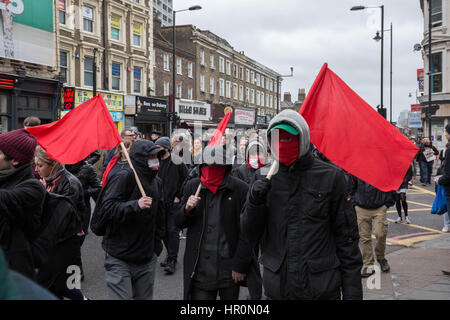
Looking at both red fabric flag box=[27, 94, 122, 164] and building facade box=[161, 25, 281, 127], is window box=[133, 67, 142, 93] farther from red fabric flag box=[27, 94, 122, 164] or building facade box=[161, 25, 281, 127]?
red fabric flag box=[27, 94, 122, 164]

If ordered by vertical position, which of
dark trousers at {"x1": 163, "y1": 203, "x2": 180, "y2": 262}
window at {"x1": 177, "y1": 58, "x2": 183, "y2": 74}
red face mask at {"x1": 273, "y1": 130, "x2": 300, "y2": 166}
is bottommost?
dark trousers at {"x1": 163, "y1": 203, "x2": 180, "y2": 262}

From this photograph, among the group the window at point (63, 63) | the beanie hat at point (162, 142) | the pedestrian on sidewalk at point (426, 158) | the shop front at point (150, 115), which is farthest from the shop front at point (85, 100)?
the pedestrian on sidewalk at point (426, 158)

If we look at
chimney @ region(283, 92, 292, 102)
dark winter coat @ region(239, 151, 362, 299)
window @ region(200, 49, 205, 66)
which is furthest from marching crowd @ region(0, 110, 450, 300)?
chimney @ region(283, 92, 292, 102)

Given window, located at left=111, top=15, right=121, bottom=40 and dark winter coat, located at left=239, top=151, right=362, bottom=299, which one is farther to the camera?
window, located at left=111, top=15, right=121, bottom=40

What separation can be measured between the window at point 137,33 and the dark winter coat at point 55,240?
27.8 metres

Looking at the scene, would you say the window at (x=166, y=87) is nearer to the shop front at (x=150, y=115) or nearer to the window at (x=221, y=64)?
the shop front at (x=150, y=115)

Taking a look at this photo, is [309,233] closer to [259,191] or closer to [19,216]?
[259,191]

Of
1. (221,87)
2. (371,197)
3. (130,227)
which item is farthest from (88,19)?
(130,227)

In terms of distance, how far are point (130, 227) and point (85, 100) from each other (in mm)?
21800

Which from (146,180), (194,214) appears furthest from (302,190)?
(146,180)

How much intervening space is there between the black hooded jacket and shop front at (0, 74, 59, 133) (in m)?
17.7

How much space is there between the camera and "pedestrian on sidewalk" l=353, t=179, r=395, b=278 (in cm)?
611
